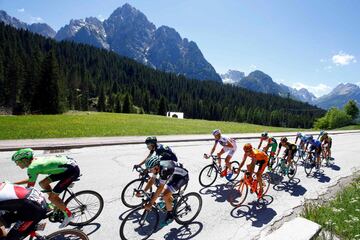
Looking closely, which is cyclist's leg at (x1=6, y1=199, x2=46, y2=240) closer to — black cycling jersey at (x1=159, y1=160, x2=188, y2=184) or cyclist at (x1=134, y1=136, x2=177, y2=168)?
black cycling jersey at (x1=159, y1=160, x2=188, y2=184)

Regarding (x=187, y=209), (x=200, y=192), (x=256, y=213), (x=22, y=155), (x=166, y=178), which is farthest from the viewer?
(x=200, y=192)

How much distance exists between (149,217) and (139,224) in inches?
13.6

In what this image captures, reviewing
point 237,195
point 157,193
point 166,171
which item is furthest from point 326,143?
point 157,193

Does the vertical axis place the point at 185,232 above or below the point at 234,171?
below

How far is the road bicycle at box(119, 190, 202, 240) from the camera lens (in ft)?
20.8

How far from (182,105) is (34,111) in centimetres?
8944

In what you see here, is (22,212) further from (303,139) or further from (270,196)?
(303,139)

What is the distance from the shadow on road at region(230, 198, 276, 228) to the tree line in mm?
55179

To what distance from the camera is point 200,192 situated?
9836mm

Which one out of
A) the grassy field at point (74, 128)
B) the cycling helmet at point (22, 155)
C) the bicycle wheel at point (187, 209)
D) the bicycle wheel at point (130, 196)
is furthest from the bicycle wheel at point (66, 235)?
the grassy field at point (74, 128)

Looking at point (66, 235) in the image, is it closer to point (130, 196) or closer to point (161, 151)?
point (130, 196)

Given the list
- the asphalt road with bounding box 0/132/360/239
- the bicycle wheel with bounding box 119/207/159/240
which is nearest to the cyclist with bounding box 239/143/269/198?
the asphalt road with bounding box 0/132/360/239

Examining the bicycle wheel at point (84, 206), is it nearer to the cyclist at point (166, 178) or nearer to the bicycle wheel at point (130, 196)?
the bicycle wheel at point (130, 196)

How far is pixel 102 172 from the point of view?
1119 centimetres
